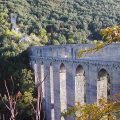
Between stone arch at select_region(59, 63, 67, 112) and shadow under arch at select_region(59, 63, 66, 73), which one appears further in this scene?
stone arch at select_region(59, 63, 67, 112)

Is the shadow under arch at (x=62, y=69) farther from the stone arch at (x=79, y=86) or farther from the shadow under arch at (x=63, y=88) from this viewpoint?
the stone arch at (x=79, y=86)

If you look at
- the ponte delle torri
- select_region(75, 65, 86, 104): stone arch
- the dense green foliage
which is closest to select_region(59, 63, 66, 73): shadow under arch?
the ponte delle torri

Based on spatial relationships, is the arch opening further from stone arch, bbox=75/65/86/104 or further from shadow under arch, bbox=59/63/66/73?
stone arch, bbox=75/65/86/104

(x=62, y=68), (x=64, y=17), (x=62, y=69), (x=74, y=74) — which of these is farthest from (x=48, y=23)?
(x=74, y=74)

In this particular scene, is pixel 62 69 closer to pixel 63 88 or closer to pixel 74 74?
pixel 63 88

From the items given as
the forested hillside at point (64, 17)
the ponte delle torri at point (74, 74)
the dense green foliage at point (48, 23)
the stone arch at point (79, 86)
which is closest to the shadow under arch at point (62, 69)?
the ponte delle torri at point (74, 74)
